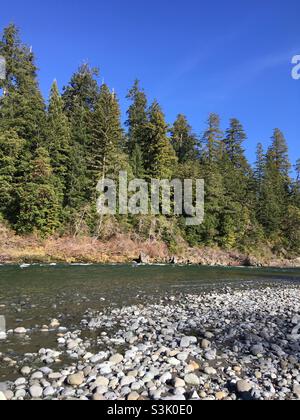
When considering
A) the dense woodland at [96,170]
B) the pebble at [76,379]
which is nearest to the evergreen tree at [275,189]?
the dense woodland at [96,170]

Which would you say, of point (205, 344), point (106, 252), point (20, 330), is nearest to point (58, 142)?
point (106, 252)

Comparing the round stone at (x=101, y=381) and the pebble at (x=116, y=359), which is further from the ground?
the round stone at (x=101, y=381)

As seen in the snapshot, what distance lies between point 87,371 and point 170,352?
159cm

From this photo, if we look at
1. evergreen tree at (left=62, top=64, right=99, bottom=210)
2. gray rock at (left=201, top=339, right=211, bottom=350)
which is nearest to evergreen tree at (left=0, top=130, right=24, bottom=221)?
evergreen tree at (left=62, top=64, right=99, bottom=210)

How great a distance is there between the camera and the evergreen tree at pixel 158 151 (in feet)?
130

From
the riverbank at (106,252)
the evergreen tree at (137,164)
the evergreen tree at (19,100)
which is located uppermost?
the evergreen tree at (19,100)

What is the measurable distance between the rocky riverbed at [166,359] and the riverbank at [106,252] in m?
17.6

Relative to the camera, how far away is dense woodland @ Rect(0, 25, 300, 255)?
103 feet

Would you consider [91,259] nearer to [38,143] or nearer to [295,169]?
[38,143]

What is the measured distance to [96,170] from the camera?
35094 millimetres

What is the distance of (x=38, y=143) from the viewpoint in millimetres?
33469

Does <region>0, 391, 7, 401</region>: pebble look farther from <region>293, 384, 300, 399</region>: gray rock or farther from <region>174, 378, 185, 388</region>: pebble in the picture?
<region>293, 384, 300, 399</region>: gray rock

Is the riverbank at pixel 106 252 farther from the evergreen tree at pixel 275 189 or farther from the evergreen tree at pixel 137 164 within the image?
the evergreen tree at pixel 275 189
